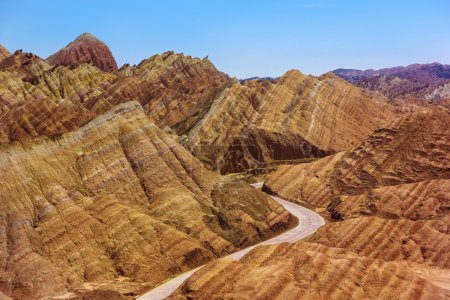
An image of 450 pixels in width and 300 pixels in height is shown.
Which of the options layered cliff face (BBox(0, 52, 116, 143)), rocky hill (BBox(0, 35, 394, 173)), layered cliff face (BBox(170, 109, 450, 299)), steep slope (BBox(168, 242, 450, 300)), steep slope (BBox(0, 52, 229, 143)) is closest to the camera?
steep slope (BBox(168, 242, 450, 300))

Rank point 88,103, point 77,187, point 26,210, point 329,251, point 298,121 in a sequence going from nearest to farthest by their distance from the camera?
1. point 329,251
2. point 26,210
3. point 77,187
4. point 298,121
5. point 88,103

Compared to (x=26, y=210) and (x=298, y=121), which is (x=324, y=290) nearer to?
(x=26, y=210)

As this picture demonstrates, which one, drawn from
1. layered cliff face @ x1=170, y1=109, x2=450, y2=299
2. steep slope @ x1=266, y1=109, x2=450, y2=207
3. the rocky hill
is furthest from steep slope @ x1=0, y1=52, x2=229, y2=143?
layered cliff face @ x1=170, y1=109, x2=450, y2=299

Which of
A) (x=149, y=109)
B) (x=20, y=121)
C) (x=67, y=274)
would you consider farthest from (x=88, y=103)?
(x=67, y=274)

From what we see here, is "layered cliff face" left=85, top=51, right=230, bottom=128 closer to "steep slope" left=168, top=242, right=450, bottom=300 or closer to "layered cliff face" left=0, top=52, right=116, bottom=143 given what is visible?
"layered cliff face" left=0, top=52, right=116, bottom=143

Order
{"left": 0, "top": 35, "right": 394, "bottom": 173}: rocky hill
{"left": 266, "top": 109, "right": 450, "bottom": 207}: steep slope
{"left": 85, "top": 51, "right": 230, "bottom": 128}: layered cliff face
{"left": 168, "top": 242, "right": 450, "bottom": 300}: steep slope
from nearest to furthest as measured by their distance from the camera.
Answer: {"left": 168, "top": 242, "right": 450, "bottom": 300}: steep slope → {"left": 266, "top": 109, "right": 450, "bottom": 207}: steep slope → {"left": 0, "top": 35, "right": 394, "bottom": 173}: rocky hill → {"left": 85, "top": 51, "right": 230, "bottom": 128}: layered cliff face

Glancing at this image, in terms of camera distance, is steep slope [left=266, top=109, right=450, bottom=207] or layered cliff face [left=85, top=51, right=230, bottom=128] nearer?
steep slope [left=266, top=109, right=450, bottom=207]
